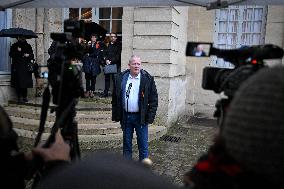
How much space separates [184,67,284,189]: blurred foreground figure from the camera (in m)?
0.83

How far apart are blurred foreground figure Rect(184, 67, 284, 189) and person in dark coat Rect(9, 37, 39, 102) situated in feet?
25.9

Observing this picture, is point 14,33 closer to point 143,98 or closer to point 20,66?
point 20,66

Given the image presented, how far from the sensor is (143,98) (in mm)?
5234

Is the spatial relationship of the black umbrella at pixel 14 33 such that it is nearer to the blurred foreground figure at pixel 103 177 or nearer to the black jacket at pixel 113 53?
the black jacket at pixel 113 53

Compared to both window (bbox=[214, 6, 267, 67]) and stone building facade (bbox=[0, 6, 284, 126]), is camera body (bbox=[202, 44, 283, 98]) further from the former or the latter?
window (bbox=[214, 6, 267, 67])

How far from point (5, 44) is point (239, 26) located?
21.9 feet

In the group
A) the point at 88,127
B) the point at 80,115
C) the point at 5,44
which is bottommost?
the point at 88,127

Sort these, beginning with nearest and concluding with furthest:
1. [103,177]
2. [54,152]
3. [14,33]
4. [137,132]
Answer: [103,177], [54,152], [137,132], [14,33]

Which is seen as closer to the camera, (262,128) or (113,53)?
(262,128)

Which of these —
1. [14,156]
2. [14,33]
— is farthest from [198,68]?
[14,156]

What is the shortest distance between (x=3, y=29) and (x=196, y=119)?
19.2ft

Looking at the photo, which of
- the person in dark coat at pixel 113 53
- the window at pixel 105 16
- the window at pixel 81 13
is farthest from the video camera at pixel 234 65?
the window at pixel 81 13

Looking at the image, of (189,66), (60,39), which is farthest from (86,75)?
(60,39)

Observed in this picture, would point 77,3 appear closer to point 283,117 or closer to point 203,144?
point 283,117
